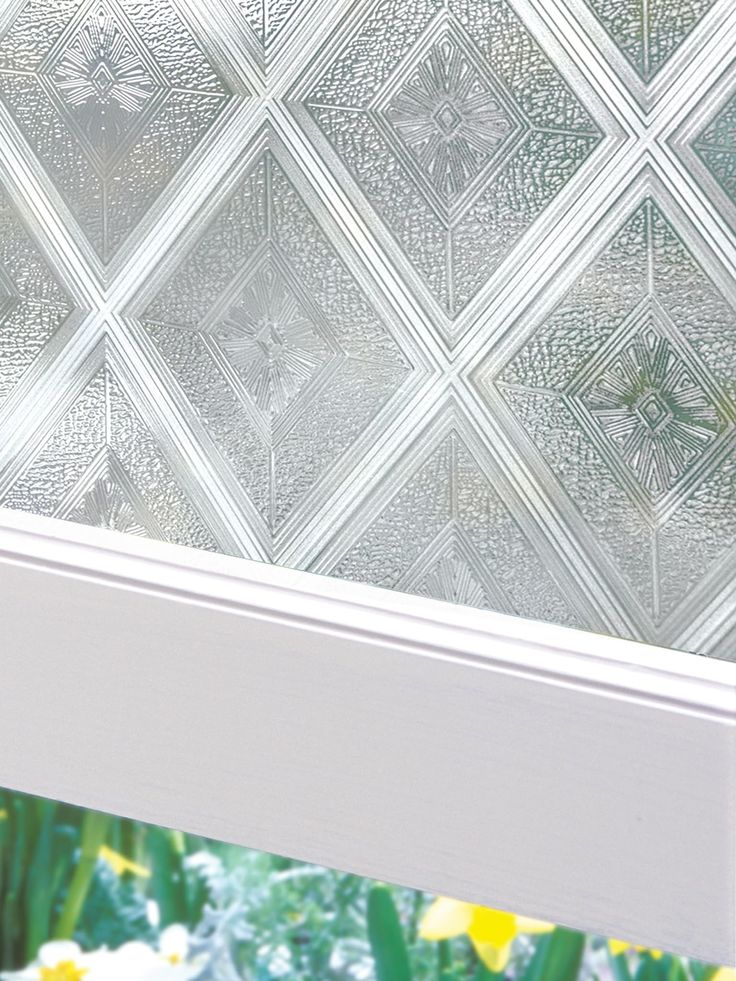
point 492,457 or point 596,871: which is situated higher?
point 492,457

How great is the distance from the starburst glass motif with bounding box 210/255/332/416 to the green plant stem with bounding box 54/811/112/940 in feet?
0.76

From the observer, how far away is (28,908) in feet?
2.08

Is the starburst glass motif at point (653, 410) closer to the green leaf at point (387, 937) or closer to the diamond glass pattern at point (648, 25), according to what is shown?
the diamond glass pattern at point (648, 25)

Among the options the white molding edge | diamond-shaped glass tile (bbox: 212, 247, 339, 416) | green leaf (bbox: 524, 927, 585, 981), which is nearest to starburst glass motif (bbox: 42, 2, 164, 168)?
diamond-shaped glass tile (bbox: 212, 247, 339, 416)

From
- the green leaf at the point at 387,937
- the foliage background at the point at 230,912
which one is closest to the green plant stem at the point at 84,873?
the foliage background at the point at 230,912

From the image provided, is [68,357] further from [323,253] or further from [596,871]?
[596,871]

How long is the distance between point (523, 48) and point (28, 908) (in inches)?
19.4

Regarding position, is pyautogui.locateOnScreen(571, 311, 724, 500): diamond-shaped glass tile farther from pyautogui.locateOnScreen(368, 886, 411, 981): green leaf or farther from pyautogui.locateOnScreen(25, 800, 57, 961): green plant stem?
pyautogui.locateOnScreen(25, 800, 57, 961): green plant stem

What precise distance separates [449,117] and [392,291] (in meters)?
0.08

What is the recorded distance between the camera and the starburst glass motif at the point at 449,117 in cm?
52

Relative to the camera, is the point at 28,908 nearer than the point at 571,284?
No

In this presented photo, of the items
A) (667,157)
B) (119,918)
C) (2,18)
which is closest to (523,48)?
(667,157)

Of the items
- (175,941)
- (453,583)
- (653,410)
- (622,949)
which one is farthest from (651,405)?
(175,941)

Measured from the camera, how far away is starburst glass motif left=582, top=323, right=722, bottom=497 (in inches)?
19.9
